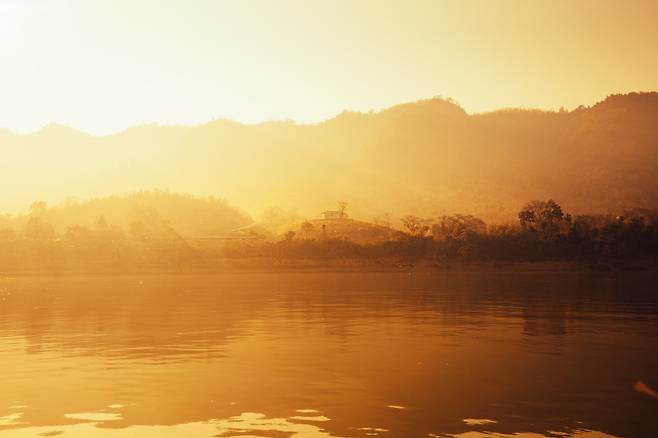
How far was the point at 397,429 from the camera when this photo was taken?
27.3 meters

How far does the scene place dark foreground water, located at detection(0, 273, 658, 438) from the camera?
2833cm

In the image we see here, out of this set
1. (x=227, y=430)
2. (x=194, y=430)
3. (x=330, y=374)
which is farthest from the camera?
(x=330, y=374)

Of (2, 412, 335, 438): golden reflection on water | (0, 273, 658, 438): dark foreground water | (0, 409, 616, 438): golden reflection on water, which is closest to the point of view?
(0, 409, 616, 438): golden reflection on water

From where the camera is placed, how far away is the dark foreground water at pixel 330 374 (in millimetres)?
28328

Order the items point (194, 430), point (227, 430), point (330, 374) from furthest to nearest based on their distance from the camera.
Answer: point (330, 374) < point (194, 430) < point (227, 430)

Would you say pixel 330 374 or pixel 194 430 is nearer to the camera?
pixel 194 430

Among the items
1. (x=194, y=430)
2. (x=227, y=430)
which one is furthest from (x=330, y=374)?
(x=194, y=430)

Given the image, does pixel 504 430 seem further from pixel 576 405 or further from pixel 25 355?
pixel 25 355

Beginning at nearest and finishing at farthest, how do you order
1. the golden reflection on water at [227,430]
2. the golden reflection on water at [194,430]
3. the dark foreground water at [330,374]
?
the golden reflection on water at [227,430]
the golden reflection on water at [194,430]
the dark foreground water at [330,374]

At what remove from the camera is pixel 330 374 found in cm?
4019

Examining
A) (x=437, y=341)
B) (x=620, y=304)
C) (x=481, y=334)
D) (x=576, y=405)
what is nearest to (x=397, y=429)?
(x=576, y=405)

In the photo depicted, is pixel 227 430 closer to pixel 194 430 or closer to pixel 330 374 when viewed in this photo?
pixel 194 430

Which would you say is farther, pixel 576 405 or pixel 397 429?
pixel 576 405

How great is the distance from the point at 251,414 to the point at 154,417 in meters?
3.94
